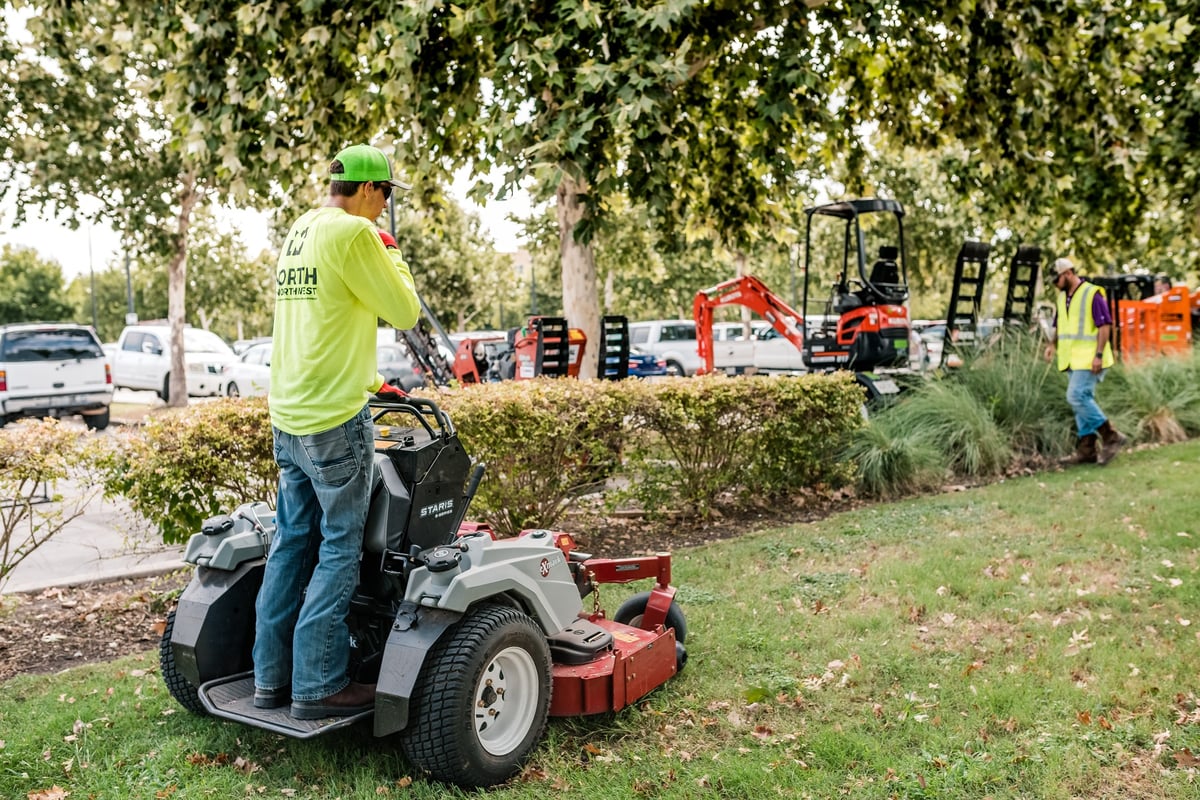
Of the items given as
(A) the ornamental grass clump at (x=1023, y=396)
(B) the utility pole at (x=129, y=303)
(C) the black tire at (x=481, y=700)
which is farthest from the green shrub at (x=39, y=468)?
(B) the utility pole at (x=129, y=303)

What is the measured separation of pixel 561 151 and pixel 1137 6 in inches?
234

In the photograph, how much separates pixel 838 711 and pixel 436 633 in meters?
1.76

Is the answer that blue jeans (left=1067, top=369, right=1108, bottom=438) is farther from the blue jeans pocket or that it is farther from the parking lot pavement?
the blue jeans pocket

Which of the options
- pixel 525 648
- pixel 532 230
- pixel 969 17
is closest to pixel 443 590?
pixel 525 648

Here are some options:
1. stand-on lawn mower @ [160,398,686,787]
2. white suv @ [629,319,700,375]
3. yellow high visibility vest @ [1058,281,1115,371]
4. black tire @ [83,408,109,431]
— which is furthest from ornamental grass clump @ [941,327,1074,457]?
white suv @ [629,319,700,375]

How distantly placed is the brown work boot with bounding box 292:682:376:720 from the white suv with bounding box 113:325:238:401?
63.7 ft

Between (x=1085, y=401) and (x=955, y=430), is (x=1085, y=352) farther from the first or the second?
(x=955, y=430)

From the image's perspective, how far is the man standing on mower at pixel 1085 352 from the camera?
9484mm

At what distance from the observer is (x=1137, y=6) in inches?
358

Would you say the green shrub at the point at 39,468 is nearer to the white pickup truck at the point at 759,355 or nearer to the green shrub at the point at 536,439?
the green shrub at the point at 536,439

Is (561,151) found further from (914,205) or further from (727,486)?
(914,205)

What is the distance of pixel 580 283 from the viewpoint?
33.6 ft

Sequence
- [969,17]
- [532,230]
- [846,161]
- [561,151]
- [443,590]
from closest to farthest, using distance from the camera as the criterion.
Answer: [443,590] < [561,151] < [969,17] < [846,161] < [532,230]

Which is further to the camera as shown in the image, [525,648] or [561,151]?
[561,151]
